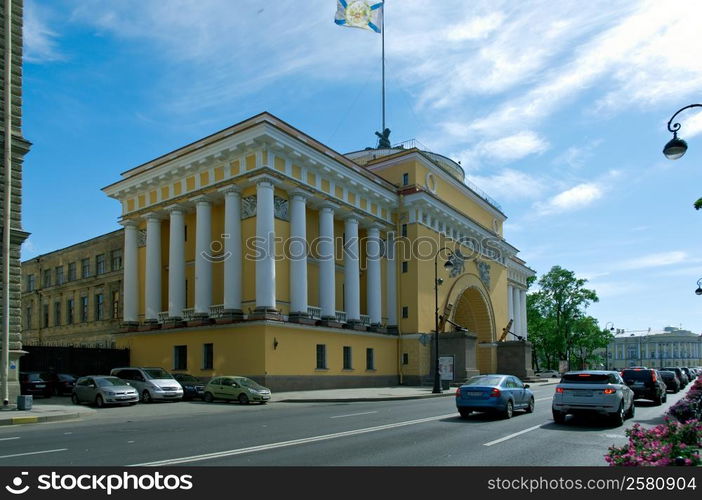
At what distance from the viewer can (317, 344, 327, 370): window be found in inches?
1469

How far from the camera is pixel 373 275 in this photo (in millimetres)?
44719

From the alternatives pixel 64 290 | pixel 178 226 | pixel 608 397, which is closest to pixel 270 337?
pixel 178 226

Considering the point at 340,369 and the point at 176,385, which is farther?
the point at 340,369

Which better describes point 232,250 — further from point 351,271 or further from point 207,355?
point 351,271

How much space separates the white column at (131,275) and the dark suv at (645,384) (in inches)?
1230

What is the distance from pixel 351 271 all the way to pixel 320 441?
1146 inches

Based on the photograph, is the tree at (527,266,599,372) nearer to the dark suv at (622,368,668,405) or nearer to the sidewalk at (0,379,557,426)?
the sidewalk at (0,379,557,426)

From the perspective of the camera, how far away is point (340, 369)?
128 feet

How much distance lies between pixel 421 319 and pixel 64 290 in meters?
31.7

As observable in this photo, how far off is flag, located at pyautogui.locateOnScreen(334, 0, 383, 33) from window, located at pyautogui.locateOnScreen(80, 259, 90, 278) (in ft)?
94.6

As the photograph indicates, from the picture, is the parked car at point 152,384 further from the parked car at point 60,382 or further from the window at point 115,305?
the window at point 115,305

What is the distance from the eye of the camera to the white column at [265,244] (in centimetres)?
3344

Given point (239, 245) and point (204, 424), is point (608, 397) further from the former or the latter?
point (239, 245)

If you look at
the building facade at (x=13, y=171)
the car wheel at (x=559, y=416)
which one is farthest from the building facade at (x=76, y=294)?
the car wheel at (x=559, y=416)
